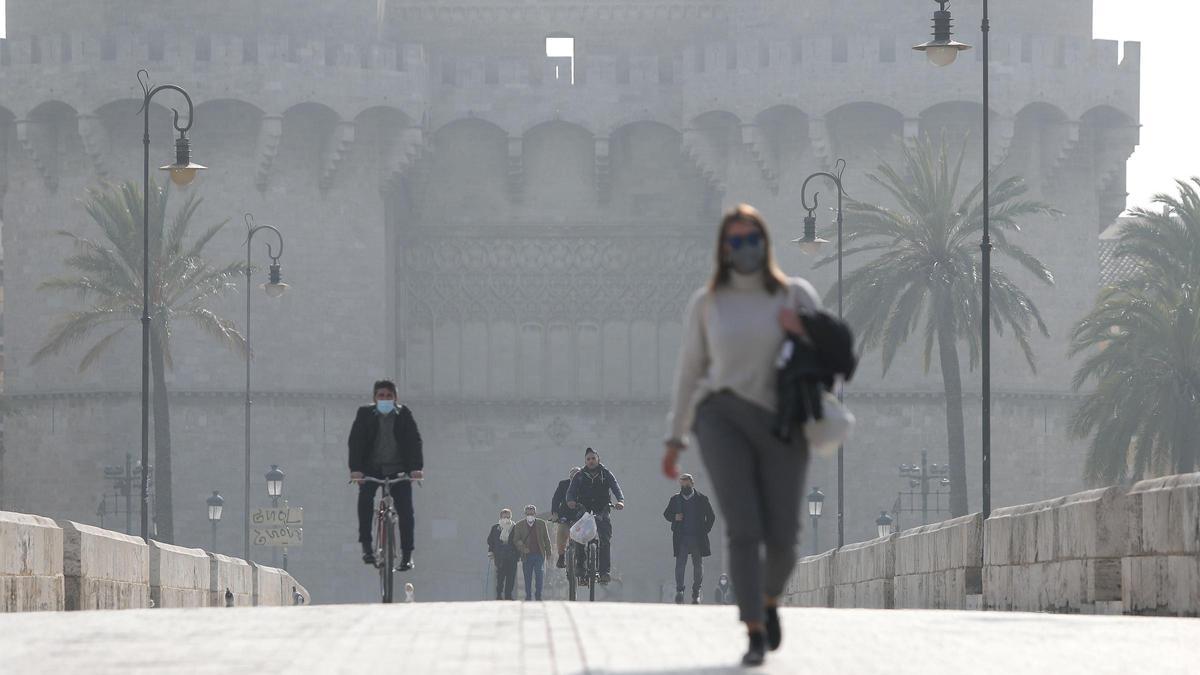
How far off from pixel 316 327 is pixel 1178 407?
21.8 m

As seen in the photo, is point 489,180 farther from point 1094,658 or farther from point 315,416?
point 1094,658

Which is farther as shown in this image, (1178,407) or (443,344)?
(443,344)

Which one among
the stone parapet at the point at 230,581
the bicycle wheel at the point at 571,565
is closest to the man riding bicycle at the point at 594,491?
the bicycle wheel at the point at 571,565

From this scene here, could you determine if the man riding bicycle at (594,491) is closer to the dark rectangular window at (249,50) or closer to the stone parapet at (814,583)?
the stone parapet at (814,583)

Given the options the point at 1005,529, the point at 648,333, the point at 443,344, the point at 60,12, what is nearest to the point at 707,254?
the point at 648,333

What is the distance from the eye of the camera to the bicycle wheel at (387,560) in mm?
14508

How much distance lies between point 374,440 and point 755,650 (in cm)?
723

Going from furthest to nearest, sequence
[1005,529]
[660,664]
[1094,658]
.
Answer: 1. [1005,529]
2. [1094,658]
3. [660,664]

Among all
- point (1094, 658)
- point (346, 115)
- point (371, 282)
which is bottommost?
point (1094, 658)

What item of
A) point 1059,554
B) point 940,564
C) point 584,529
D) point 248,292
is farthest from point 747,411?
point 248,292

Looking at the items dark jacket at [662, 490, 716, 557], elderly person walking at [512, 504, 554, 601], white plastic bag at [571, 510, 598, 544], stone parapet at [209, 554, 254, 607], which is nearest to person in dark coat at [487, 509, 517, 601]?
elderly person walking at [512, 504, 554, 601]

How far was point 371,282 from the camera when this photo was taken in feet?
165

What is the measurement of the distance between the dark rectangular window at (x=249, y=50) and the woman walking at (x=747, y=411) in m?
42.9

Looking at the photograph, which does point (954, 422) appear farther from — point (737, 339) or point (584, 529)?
point (737, 339)
